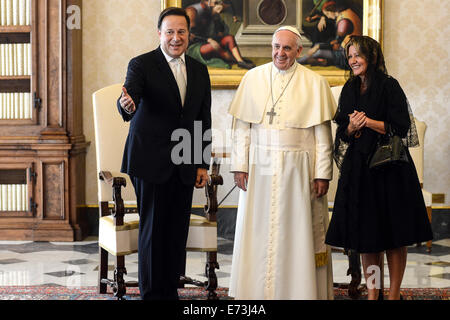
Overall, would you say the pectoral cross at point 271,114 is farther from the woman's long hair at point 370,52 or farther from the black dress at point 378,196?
the woman's long hair at point 370,52

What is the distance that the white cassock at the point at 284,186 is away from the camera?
3.91 meters

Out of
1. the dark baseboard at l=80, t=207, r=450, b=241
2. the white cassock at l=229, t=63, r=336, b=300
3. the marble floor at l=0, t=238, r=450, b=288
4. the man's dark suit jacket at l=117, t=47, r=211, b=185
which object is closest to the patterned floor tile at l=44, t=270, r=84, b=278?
the marble floor at l=0, t=238, r=450, b=288

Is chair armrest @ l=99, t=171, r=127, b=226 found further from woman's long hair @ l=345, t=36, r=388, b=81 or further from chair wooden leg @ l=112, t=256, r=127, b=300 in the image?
woman's long hair @ l=345, t=36, r=388, b=81

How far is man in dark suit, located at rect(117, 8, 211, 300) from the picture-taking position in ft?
12.2

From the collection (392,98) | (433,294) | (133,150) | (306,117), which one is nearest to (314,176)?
(306,117)

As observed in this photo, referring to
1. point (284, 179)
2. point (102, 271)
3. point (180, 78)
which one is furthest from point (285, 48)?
point (102, 271)

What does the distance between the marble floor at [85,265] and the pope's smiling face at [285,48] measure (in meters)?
1.87

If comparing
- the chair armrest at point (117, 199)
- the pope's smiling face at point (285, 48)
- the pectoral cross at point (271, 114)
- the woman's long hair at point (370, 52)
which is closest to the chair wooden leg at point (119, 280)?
the chair armrest at point (117, 199)

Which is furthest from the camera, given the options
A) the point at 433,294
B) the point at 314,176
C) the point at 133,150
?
the point at 433,294

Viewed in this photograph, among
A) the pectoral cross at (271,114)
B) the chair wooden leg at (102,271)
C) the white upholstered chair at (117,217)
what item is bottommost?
the chair wooden leg at (102,271)

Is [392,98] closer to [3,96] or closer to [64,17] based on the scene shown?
[64,17]

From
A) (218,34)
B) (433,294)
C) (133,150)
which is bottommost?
(433,294)

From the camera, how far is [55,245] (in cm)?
641

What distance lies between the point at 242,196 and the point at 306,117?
630mm
